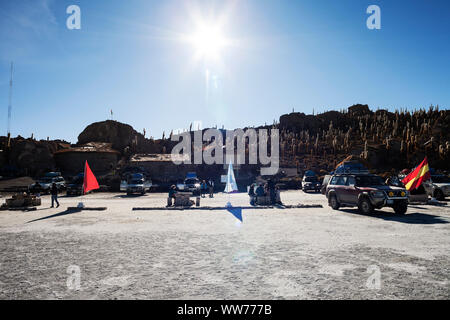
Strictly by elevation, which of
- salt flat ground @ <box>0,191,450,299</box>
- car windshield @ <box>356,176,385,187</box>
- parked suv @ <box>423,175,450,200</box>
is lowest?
salt flat ground @ <box>0,191,450,299</box>

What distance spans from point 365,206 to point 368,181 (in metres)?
1.64

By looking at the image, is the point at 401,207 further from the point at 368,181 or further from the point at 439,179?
the point at 439,179

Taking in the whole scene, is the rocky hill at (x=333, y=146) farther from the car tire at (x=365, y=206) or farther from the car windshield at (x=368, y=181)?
the car tire at (x=365, y=206)

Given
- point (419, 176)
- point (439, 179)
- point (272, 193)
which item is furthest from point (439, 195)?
point (272, 193)

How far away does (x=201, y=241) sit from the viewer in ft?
25.9

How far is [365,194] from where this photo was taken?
12859 millimetres

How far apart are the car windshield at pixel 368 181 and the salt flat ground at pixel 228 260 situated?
10.9 feet

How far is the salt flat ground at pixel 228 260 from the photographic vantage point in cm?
441

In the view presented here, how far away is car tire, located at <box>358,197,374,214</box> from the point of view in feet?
41.1

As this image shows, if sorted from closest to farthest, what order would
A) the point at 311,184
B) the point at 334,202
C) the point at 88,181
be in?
1. the point at 334,202
2. the point at 88,181
3. the point at 311,184

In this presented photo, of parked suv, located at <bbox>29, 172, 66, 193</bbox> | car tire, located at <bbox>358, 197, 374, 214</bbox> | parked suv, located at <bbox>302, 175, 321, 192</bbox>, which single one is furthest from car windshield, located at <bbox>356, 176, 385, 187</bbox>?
parked suv, located at <bbox>29, 172, 66, 193</bbox>

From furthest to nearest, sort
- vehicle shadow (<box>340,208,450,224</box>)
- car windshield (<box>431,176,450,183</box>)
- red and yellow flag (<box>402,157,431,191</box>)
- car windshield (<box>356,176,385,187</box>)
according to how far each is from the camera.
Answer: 1. car windshield (<box>431,176,450,183</box>)
2. red and yellow flag (<box>402,157,431,191</box>)
3. car windshield (<box>356,176,385,187</box>)
4. vehicle shadow (<box>340,208,450,224</box>)

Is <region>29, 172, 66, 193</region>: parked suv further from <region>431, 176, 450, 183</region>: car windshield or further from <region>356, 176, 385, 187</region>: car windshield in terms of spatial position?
<region>431, 176, 450, 183</region>: car windshield
